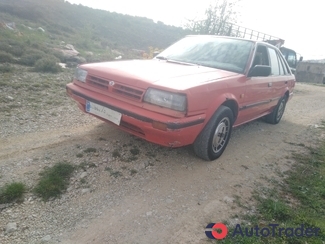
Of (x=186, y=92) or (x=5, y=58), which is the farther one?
(x=5, y=58)

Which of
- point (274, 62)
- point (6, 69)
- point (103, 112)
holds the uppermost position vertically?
point (274, 62)

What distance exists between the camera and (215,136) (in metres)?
3.12

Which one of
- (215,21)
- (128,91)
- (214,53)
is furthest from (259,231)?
(215,21)

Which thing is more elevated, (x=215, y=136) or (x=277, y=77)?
(x=277, y=77)

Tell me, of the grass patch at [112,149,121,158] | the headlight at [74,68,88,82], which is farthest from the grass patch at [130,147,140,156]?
the headlight at [74,68,88,82]

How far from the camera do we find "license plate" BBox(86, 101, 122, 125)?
107 inches

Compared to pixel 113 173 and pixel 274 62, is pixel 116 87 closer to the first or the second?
pixel 113 173

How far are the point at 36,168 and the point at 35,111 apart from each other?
182 cm

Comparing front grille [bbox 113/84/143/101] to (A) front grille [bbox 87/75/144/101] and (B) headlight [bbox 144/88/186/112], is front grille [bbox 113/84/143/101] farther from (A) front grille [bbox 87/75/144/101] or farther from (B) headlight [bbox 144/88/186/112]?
(B) headlight [bbox 144/88/186/112]

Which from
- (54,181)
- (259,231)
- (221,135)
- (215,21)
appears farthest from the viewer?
(215,21)

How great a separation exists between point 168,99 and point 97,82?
3.34ft

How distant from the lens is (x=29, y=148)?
2945mm

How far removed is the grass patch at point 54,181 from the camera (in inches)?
88.0

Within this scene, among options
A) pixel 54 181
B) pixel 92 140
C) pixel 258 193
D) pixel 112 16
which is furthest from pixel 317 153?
pixel 112 16
